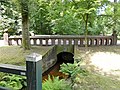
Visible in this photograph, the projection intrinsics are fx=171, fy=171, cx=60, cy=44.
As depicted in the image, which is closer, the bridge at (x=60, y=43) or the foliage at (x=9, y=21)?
the bridge at (x=60, y=43)

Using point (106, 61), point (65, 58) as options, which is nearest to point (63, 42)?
point (65, 58)

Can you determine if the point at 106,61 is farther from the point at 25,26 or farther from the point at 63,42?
the point at 25,26

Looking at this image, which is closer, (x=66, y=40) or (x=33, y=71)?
(x=33, y=71)

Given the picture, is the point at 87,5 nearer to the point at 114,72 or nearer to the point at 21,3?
the point at 21,3

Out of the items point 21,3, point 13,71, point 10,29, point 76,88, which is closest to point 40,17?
point 10,29

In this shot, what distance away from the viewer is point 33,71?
56.9 inches

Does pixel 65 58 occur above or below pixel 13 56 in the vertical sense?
below

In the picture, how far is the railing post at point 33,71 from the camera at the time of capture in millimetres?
1441

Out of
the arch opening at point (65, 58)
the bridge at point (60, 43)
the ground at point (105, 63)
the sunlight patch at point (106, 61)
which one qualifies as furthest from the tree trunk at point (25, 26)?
the sunlight patch at point (106, 61)

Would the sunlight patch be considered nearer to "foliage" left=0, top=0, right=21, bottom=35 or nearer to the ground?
the ground

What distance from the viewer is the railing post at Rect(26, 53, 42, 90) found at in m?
1.44

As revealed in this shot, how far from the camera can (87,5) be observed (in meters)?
7.44

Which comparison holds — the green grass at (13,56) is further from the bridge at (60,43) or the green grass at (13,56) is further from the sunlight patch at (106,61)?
the sunlight patch at (106,61)

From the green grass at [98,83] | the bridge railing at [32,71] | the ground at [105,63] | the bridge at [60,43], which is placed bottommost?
the green grass at [98,83]
